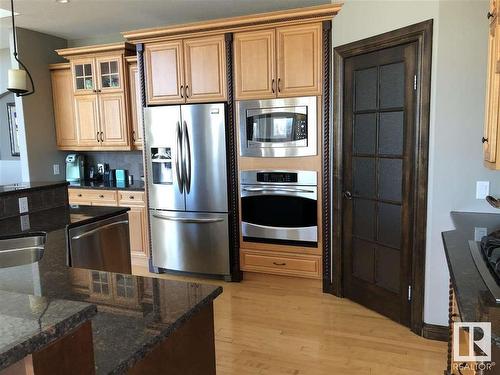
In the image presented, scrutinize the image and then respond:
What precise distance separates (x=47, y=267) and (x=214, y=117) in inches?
92.7

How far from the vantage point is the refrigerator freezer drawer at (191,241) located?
3.91 metres

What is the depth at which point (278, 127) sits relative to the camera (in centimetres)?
363

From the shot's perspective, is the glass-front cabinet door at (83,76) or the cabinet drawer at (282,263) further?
the glass-front cabinet door at (83,76)

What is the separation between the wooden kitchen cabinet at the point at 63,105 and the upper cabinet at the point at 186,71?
1.39m

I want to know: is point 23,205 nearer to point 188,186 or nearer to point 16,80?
point 16,80

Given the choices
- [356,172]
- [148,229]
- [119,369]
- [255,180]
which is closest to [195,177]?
[255,180]

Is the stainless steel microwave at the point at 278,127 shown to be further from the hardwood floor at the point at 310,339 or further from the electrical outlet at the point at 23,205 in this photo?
the electrical outlet at the point at 23,205

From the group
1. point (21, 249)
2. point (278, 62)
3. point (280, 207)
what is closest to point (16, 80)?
point (21, 249)

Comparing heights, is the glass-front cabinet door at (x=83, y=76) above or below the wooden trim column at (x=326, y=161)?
above

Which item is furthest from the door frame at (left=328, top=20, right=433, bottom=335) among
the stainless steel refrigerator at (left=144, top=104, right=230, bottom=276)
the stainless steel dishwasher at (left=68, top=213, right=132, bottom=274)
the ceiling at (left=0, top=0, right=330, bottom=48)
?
the stainless steel dishwasher at (left=68, top=213, right=132, bottom=274)

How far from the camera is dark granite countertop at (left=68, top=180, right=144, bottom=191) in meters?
4.49

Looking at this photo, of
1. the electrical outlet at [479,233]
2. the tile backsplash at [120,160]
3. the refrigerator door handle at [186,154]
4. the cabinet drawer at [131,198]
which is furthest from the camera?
the tile backsplash at [120,160]

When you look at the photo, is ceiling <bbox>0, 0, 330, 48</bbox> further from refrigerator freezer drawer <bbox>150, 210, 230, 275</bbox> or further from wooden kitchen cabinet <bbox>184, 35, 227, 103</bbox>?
refrigerator freezer drawer <bbox>150, 210, 230, 275</bbox>

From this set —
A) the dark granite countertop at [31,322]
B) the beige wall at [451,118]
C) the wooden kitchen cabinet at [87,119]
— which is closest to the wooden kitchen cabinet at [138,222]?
the wooden kitchen cabinet at [87,119]
